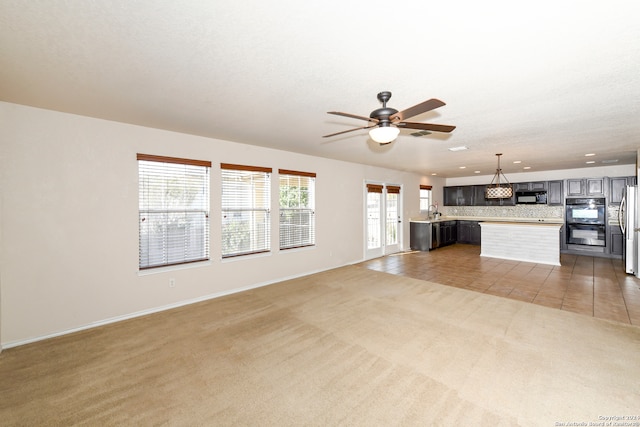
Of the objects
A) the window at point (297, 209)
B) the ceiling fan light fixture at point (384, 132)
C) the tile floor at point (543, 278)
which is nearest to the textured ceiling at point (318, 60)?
the ceiling fan light fixture at point (384, 132)

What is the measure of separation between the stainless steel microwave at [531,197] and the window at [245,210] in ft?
26.9

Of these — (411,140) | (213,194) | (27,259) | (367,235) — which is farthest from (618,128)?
(27,259)

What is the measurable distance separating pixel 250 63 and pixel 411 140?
3111mm

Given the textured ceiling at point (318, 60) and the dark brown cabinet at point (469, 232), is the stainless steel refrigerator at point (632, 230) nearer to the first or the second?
the textured ceiling at point (318, 60)

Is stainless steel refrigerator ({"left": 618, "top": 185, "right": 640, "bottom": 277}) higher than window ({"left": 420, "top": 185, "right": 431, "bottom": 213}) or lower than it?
lower

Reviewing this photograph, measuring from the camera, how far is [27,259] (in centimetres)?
289

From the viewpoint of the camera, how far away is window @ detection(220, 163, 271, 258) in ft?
14.5

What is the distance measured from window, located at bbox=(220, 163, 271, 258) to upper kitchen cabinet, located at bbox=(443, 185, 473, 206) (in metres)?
7.90

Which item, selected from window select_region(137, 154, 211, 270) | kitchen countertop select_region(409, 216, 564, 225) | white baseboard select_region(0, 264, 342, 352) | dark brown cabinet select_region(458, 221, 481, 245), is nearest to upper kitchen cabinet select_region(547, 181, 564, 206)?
kitchen countertop select_region(409, 216, 564, 225)

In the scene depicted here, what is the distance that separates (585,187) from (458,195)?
3.38 meters

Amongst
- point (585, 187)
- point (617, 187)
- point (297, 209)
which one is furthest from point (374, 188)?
point (617, 187)

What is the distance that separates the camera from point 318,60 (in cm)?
198

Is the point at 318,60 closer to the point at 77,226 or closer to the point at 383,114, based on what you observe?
the point at 383,114

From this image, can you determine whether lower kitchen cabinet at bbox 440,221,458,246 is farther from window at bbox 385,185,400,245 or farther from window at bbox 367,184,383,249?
window at bbox 367,184,383,249
